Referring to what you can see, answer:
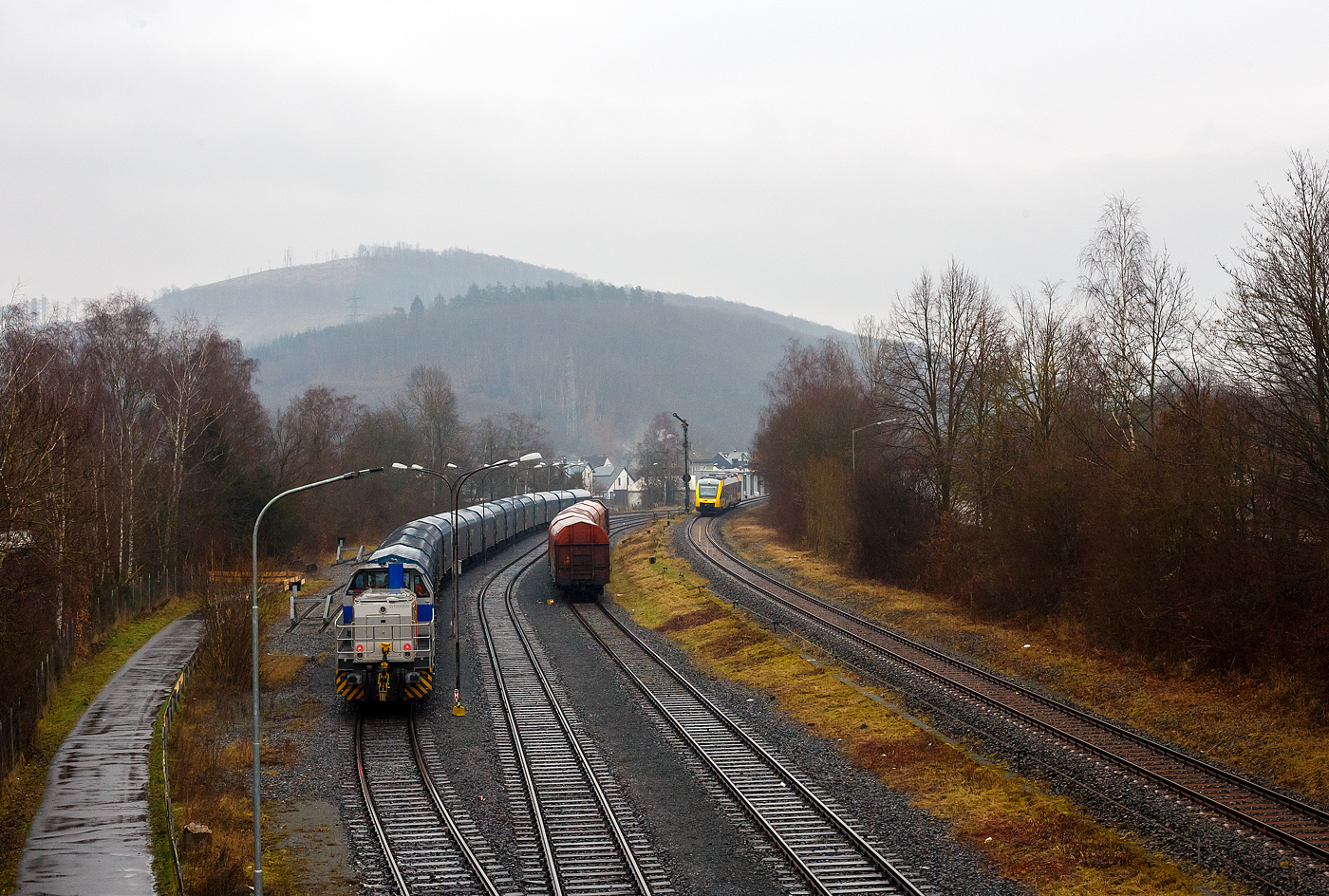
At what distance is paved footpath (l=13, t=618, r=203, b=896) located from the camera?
15.2 meters

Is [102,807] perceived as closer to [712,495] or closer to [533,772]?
[533,772]

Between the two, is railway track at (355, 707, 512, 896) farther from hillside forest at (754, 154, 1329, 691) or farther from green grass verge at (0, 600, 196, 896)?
hillside forest at (754, 154, 1329, 691)

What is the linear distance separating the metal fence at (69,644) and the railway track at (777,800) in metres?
14.0

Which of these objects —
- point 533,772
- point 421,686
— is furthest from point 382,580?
point 533,772

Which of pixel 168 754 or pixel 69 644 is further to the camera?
pixel 69 644

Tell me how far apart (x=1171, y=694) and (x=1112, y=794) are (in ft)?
21.7

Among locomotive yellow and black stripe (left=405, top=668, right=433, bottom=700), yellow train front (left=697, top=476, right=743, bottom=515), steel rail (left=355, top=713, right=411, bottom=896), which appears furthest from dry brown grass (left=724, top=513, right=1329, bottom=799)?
yellow train front (left=697, top=476, right=743, bottom=515)

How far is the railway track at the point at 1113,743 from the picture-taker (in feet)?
48.7

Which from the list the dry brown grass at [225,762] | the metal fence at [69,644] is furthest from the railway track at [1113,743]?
the metal fence at [69,644]

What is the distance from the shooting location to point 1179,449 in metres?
24.1

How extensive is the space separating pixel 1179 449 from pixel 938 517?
15.6 m

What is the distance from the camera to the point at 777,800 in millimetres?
17719

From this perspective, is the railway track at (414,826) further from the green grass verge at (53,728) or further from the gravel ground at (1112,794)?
the gravel ground at (1112,794)

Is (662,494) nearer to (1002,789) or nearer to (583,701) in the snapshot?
(583,701)
